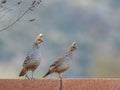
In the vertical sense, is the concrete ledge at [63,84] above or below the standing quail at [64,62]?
below

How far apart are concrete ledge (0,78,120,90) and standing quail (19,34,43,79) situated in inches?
6.6

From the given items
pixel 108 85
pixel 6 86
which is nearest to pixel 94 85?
pixel 108 85

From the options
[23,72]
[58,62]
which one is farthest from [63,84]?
[23,72]

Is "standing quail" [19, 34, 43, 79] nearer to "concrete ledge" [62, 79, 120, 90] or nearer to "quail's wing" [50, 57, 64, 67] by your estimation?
"quail's wing" [50, 57, 64, 67]

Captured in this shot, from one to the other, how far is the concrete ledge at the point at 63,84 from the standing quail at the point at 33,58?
17 cm

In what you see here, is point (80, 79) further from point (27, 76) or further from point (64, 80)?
point (27, 76)

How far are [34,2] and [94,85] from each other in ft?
2.88

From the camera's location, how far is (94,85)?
4.52 metres

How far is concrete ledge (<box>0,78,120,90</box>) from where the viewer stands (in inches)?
177

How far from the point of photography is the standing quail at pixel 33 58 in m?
4.32

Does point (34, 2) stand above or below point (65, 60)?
above

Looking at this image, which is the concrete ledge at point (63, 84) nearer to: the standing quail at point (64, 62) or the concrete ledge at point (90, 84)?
the concrete ledge at point (90, 84)

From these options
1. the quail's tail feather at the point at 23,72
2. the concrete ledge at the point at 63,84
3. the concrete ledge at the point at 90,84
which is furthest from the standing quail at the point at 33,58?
the concrete ledge at the point at 90,84

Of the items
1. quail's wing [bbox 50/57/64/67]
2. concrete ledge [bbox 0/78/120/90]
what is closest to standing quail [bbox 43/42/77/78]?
quail's wing [bbox 50/57/64/67]
